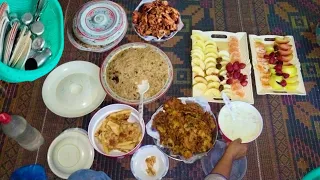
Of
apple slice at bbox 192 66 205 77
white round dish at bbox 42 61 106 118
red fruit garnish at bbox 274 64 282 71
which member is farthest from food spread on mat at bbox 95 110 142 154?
red fruit garnish at bbox 274 64 282 71

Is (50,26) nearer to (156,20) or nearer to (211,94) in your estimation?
(156,20)

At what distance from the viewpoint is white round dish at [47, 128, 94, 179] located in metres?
1.38

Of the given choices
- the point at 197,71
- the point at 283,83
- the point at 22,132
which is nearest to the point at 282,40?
the point at 283,83

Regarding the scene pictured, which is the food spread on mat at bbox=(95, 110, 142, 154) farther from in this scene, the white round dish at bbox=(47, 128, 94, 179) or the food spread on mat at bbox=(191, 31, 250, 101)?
the food spread on mat at bbox=(191, 31, 250, 101)

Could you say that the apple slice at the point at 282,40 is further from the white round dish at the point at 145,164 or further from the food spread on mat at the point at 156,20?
the white round dish at the point at 145,164

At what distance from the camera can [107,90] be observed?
150cm

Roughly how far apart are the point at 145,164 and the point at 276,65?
822 mm

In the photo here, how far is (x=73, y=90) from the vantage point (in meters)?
1.51

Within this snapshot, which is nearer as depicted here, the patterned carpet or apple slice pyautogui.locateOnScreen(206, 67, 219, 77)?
the patterned carpet

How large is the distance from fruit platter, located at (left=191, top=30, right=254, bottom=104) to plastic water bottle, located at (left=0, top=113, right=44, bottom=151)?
29.7 inches

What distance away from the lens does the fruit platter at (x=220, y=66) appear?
1539 millimetres

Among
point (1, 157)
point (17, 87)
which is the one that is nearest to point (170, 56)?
point (17, 87)

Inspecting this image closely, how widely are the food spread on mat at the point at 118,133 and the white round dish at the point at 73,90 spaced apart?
12 cm

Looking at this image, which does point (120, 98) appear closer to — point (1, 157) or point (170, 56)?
point (170, 56)
